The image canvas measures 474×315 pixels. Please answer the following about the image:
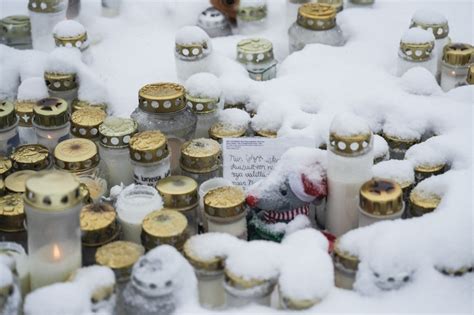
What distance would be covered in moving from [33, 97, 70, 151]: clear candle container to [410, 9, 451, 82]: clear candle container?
675 mm

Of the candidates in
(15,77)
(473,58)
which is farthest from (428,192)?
(15,77)

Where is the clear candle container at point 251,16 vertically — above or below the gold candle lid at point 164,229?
above

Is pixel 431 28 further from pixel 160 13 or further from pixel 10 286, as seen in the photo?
pixel 10 286

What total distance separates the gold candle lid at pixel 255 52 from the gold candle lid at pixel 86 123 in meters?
0.32

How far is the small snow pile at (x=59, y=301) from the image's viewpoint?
35.4 inches

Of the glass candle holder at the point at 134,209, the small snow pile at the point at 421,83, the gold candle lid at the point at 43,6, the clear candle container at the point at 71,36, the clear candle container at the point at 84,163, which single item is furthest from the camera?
the gold candle lid at the point at 43,6

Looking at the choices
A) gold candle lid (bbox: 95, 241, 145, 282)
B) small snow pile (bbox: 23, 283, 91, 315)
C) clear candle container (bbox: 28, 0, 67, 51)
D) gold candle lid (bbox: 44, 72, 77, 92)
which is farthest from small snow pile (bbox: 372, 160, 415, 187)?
clear candle container (bbox: 28, 0, 67, 51)

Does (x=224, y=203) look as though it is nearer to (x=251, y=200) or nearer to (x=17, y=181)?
(x=251, y=200)

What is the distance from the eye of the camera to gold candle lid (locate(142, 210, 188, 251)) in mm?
1030

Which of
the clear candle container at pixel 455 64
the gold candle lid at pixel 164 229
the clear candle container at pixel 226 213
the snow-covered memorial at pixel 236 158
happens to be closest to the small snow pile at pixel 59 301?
the snow-covered memorial at pixel 236 158

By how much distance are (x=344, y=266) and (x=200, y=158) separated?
31cm

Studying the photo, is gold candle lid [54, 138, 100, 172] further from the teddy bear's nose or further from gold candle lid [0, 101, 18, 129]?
the teddy bear's nose

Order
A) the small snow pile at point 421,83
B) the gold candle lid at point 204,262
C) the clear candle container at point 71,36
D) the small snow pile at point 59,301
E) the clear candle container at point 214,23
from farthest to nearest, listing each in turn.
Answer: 1. the clear candle container at point 214,23
2. the clear candle container at point 71,36
3. the small snow pile at point 421,83
4. the gold candle lid at point 204,262
5. the small snow pile at point 59,301

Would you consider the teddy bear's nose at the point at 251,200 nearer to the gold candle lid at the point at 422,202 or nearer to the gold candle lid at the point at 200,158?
the gold candle lid at the point at 200,158
